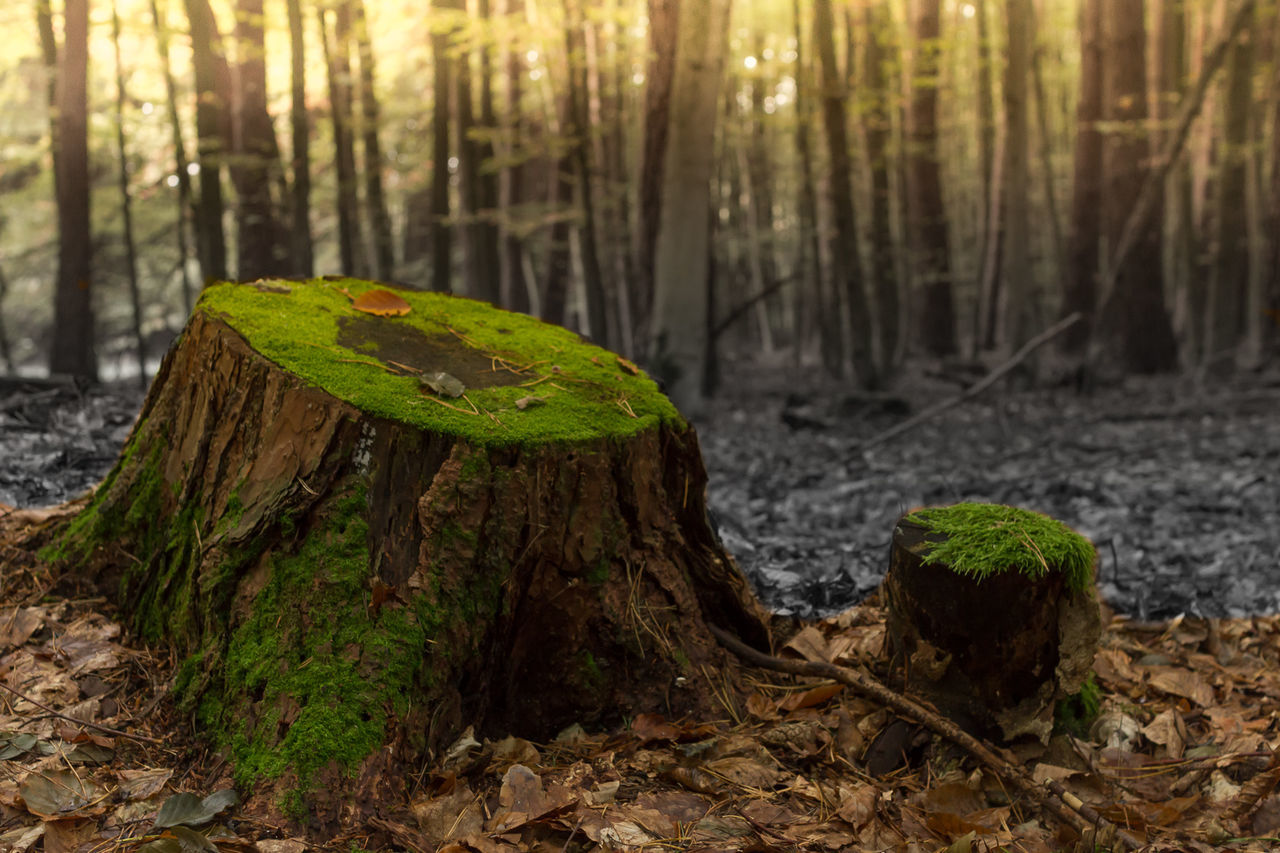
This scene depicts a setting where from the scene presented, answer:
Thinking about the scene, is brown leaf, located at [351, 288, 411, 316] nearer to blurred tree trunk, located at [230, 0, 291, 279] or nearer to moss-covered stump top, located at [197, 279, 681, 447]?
moss-covered stump top, located at [197, 279, 681, 447]

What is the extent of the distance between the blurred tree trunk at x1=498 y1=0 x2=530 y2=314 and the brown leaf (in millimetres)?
9761

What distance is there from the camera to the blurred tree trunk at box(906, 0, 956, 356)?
1407 centimetres

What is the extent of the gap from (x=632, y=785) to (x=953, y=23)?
24.2 metres

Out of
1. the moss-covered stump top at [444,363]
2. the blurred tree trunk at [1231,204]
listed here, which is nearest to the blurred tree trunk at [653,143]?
the moss-covered stump top at [444,363]

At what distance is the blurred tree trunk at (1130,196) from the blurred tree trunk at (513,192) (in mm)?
8250

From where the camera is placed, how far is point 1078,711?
2.60 metres

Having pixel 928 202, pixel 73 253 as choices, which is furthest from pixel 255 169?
pixel 928 202

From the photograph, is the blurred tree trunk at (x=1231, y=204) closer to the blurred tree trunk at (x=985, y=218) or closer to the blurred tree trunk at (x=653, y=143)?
the blurred tree trunk at (x=985, y=218)

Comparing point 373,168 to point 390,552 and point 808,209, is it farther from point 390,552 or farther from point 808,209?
point 390,552

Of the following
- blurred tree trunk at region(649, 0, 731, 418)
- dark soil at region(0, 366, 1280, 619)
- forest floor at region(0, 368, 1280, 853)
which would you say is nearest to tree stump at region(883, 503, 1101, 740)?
forest floor at region(0, 368, 1280, 853)

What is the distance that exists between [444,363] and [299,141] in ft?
26.3

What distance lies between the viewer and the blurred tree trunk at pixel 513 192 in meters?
13.6

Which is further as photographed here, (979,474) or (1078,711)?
(979,474)

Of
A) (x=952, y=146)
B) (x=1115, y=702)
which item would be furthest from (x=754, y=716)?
(x=952, y=146)
